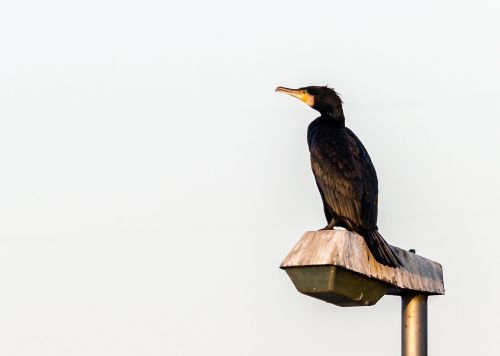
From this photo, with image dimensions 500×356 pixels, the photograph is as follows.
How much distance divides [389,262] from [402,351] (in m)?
0.41

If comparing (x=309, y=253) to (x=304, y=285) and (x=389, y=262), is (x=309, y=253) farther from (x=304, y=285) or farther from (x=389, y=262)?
(x=389, y=262)

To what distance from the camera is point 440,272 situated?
4766 millimetres

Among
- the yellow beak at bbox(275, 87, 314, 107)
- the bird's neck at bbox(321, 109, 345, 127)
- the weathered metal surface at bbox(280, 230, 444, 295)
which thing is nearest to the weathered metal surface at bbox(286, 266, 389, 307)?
the weathered metal surface at bbox(280, 230, 444, 295)

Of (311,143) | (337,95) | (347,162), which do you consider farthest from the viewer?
(337,95)

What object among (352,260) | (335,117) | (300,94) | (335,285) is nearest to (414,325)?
(352,260)

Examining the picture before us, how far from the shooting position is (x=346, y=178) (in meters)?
6.22

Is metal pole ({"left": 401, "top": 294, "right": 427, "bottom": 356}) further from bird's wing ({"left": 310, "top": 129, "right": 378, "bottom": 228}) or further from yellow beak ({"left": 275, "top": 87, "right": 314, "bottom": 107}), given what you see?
yellow beak ({"left": 275, "top": 87, "right": 314, "bottom": 107})

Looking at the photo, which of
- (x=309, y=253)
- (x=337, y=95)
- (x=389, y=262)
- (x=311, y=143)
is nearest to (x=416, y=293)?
(x=389, y=262)

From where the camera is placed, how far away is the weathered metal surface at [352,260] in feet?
13.0

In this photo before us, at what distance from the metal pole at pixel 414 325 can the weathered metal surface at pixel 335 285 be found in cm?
22

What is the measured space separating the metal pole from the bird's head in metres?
3.60

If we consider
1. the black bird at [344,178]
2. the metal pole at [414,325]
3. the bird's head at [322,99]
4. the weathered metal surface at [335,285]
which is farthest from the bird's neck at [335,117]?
the weathered metal surface at [335,285]

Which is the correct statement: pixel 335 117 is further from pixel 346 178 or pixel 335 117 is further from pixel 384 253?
pixel 384 253

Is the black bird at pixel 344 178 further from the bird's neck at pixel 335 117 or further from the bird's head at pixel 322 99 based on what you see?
the bird's head at pixel 322 99
